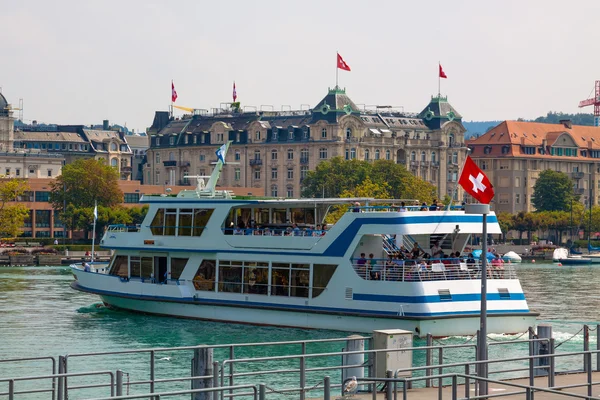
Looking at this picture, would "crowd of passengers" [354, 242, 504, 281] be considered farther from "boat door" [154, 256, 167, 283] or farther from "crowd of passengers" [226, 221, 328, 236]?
"boat door" [154, 256, 167, 283]

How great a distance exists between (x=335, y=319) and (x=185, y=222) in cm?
939

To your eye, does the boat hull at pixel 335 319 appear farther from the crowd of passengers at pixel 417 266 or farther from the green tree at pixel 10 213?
the green tree at pixel 10 213

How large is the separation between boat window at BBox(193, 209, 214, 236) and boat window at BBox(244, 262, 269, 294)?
9.38 feet

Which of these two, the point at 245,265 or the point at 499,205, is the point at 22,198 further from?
the point at 245,265

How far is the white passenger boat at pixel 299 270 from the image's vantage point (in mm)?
46188

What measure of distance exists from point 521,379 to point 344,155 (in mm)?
143904

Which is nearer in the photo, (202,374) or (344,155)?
(202,374)

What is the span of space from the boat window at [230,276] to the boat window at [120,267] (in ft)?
20.5

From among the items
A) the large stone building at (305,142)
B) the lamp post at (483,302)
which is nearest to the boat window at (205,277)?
the lamp post at (483,302)

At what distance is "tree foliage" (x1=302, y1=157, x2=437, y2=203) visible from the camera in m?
156

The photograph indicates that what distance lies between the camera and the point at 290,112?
181500 mm

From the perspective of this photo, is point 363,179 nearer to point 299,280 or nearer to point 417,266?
point 299,280

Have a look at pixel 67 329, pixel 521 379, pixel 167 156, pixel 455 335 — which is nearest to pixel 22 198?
pixel 167 156

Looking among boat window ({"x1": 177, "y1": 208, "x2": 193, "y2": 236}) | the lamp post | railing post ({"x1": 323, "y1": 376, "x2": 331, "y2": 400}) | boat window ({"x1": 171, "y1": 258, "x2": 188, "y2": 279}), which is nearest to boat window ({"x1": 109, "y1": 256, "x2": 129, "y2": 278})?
boat window ({"x1": 171, "y1": 258, "x2": 188, "y2": 279})
